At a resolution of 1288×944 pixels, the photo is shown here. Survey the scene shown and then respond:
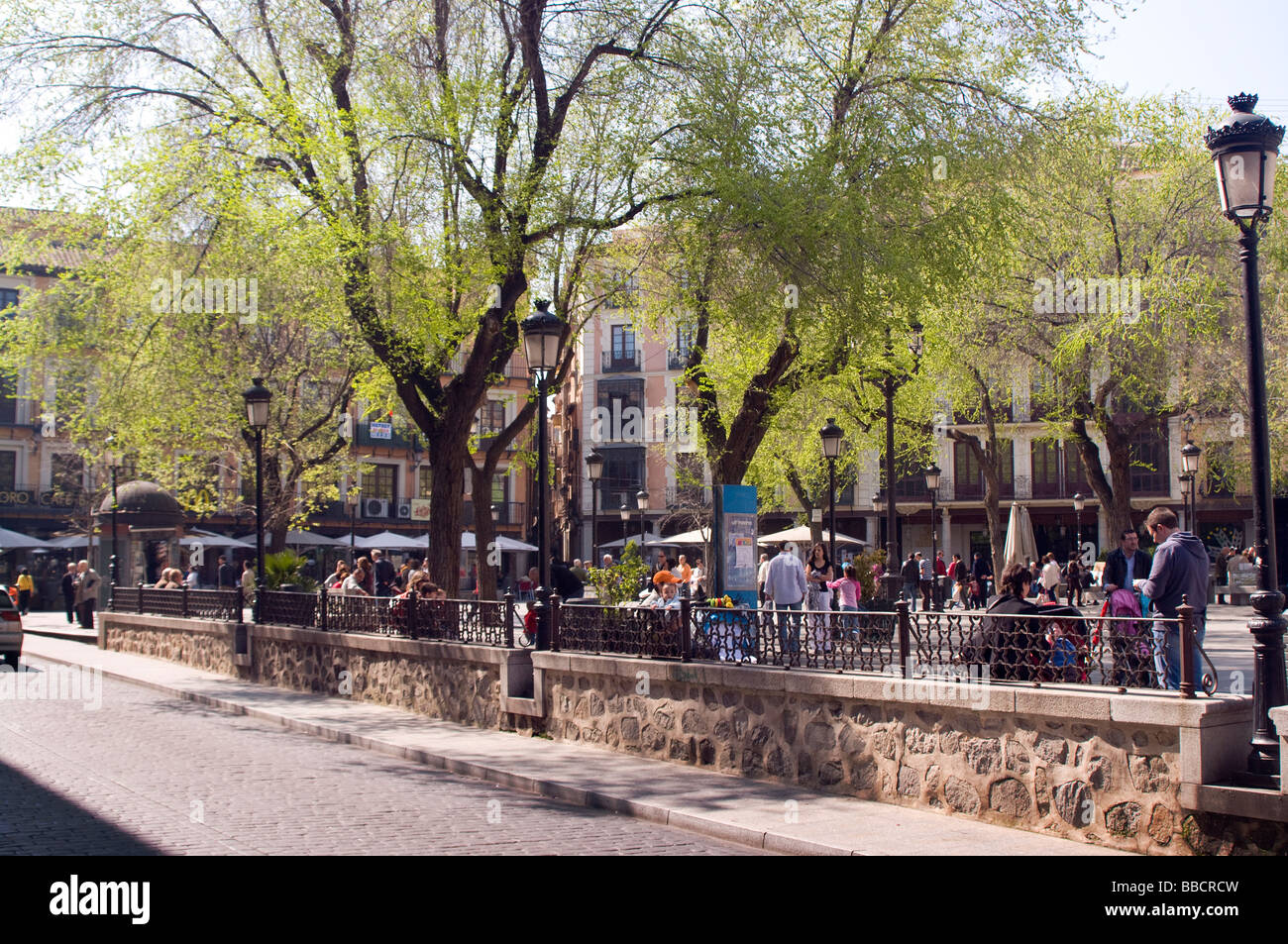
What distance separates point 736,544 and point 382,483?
140 feet

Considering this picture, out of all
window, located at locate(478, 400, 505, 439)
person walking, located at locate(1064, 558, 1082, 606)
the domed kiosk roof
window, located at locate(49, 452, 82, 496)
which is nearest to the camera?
the domed kiosk roof

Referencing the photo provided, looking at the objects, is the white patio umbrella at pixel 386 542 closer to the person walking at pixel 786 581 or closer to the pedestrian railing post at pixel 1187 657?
the person walking at pixel 786 581

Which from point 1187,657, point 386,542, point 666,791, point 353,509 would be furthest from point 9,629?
point 386,542

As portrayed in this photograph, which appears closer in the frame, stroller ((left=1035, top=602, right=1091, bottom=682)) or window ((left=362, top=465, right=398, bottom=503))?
stroller ((left=1035, top=602, right=1091, bottom=682))

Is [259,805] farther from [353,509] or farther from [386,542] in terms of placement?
[386,542]

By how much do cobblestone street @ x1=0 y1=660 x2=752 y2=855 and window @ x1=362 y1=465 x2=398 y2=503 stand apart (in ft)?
141

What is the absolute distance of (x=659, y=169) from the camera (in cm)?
1627

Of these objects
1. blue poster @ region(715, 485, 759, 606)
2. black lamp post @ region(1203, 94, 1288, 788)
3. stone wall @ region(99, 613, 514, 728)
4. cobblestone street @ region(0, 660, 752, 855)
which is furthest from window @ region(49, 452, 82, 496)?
black lamp post @ region(1203, 94, 1288, 788)

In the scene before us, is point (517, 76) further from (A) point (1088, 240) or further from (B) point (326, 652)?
(A) point (1088, 240)

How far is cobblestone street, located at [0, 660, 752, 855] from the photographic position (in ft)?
24.0

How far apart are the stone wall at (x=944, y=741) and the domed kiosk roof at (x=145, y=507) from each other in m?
18.4

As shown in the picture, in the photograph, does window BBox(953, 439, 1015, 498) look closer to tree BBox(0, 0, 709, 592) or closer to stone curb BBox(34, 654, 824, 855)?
tree BBox(0, 0, 709, 592)

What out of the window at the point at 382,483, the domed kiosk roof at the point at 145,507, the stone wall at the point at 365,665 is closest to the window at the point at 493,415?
the window at the point at 382,483

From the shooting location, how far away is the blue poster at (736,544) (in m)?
15.5
